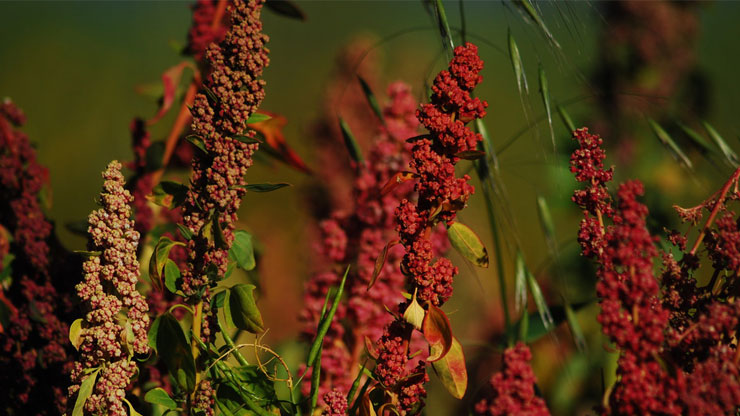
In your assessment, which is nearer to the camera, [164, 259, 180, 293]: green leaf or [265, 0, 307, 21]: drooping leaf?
[164, 259, 180, 293]: green leaf

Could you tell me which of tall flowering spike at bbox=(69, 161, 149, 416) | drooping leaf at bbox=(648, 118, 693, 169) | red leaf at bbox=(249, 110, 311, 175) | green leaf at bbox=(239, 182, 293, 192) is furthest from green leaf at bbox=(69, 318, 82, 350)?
drooping leaf at bbox=(648, 118, 693, 169)

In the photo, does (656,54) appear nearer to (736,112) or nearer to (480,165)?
(736,112)

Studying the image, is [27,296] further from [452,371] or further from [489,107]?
[489,107]

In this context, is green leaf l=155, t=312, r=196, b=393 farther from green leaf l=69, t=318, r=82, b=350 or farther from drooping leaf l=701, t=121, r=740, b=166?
drooping leaf l=701, t=121, r=740, b=166

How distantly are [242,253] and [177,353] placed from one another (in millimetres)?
76

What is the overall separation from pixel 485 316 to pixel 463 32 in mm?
495

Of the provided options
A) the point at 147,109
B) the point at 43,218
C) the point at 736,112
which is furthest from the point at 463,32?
the point at 736,112

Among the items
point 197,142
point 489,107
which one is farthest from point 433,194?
point 489,107

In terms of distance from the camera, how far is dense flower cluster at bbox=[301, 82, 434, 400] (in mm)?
527

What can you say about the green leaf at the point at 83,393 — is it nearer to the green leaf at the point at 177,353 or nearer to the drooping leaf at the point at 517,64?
the green leaf at the point at 177,353

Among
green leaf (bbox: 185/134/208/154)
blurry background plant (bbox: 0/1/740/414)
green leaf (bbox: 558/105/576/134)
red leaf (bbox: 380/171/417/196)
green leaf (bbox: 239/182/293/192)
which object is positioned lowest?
blurry background plant (bbox: 0/1/740/414)

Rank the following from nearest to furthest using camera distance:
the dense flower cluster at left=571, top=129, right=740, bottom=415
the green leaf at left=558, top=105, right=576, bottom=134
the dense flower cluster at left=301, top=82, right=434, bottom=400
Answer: the dense flower cluster at left=571, top=129, right=740, bottom=415 < the green leaf at left=558, top=105, right=576, bottom=134 < the dense flower cluster at left=301, top=82, right=434, bottom=400

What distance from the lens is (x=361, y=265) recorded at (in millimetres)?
531

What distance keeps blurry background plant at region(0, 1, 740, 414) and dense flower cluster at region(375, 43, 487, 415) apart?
0.04 meters
